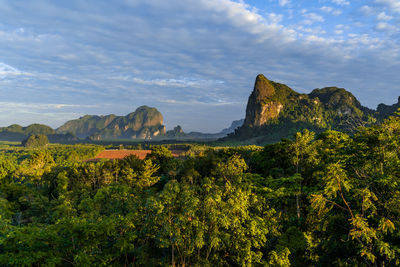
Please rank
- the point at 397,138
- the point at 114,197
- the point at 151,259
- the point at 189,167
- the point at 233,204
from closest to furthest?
the point at 233,204, the point at 151,259, the point at 397,138, the point at 114,197, the point at 189,167

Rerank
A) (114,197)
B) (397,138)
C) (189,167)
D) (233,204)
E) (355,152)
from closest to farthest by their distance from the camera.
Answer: (233,204)
(397,138)
(355,152)
(114,197)
(189,167)

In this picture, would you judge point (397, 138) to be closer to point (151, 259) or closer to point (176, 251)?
point (176, 251)

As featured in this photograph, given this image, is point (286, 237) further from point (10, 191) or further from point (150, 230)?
point (10, 191)

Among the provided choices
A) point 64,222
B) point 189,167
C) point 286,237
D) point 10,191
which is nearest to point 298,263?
point 286,237

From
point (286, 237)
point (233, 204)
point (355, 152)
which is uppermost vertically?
point (355, 152)

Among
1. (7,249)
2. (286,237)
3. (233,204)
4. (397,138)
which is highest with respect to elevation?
(397,138)

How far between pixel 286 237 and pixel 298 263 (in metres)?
2.03

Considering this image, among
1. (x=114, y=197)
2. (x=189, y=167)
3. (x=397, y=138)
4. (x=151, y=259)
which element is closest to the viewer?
(x=151, y=259)

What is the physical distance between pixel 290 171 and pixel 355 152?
16721 mm

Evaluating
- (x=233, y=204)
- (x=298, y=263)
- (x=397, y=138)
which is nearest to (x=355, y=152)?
(x=397, y=138)

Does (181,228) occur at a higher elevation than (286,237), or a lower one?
higher

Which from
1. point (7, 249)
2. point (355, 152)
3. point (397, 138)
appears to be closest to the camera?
point (7, 249)

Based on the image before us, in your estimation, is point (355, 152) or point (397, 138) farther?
point (355, 152)

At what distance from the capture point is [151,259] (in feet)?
45.4
